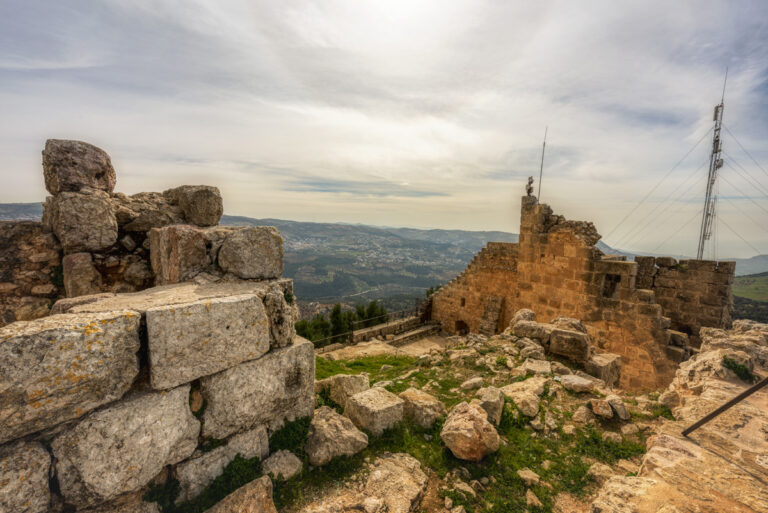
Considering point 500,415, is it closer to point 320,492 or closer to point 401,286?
point 320,492

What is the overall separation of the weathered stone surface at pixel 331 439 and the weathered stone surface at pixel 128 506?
140 centimetres

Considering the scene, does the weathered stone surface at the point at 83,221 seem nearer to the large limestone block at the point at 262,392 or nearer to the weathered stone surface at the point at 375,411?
the large limestone block at the point at 262,392

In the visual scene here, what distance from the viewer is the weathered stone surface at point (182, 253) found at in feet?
12.8

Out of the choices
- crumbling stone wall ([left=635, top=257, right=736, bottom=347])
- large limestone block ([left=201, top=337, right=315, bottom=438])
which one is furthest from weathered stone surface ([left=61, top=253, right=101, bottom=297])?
crumbling stone wall ([left=635, top=257, right=736, bottom=347])

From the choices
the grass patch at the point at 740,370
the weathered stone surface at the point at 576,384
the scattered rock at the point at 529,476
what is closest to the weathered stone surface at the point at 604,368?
the weathered stone surface at the point at 576,384

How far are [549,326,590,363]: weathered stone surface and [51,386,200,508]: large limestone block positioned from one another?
6.89 meters

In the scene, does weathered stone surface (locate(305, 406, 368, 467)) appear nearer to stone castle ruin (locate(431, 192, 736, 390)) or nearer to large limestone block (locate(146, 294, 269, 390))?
large limestone block (locate(146, 294, 269, 390))

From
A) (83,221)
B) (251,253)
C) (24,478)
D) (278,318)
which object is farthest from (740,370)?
(83,221)

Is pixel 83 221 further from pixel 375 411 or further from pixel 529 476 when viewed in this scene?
pixel 529 476

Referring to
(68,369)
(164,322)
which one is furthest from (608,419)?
(68,369)

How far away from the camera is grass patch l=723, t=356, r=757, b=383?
16.7 ft

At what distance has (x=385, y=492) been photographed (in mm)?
3299

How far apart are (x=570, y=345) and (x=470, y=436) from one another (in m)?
4.23

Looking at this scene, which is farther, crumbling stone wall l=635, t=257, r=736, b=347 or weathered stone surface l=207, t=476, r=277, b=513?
crumbling stone wall l=635, t=257, r=736, b=347
